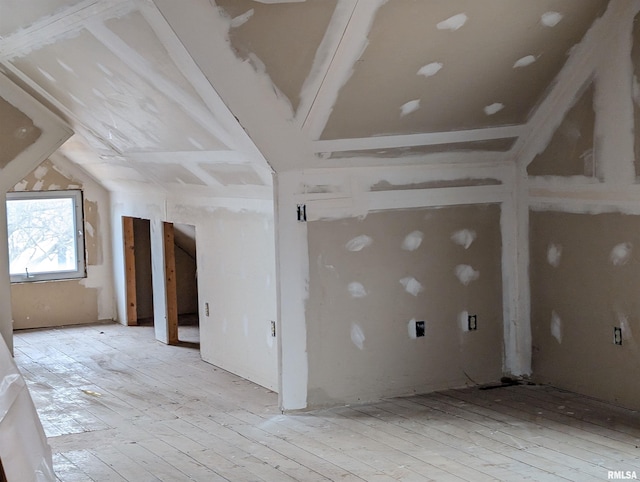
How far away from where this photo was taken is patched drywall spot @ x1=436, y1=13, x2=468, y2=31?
13.3 ft

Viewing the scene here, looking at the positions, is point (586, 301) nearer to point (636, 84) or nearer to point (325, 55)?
point (636, 84)

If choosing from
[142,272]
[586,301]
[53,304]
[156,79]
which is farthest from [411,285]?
[53,304]

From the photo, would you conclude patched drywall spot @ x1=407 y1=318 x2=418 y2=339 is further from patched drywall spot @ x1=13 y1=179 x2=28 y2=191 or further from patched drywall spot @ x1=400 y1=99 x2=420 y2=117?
patched drywall spot @ x1=13 y1=179 x2=28 y2=191

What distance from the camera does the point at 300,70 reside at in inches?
162

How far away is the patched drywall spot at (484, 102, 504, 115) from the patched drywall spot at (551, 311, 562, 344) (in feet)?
4.41

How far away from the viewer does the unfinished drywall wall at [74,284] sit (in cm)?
814

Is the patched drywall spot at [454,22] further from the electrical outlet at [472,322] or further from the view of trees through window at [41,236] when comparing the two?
the view of trees through window at [41,236]

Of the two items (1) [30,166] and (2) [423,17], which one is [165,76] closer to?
(2) [423,17]

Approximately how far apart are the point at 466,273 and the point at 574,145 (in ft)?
3.44

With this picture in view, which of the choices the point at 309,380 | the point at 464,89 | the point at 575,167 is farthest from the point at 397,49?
the point at 309,380

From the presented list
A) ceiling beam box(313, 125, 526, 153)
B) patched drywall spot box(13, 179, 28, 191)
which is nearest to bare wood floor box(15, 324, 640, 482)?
ceiling beam box(313, 125, 526, 153)

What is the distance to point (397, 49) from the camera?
4.14 meters

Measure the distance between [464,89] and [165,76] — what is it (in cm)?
162

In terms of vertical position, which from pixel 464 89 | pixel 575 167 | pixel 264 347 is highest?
pixel 464 89
